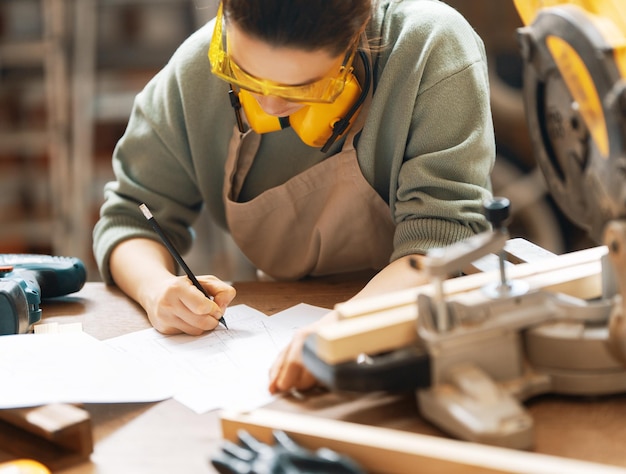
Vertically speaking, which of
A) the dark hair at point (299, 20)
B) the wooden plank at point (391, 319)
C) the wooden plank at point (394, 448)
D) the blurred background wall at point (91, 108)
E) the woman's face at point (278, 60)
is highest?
the dark hair at point (299, 20)

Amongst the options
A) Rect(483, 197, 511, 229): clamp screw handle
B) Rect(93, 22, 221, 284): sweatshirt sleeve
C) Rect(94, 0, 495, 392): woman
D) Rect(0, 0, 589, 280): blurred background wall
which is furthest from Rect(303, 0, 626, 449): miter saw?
Rect(0, 0, 589, 280): blurred background wall

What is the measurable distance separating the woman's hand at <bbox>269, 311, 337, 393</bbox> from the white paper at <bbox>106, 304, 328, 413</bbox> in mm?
19

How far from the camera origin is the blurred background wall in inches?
107

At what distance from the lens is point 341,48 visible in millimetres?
1129

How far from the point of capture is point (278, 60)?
1094 mm

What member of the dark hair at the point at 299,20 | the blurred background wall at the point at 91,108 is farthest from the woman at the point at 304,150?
the blurred background wall at the point at 91,108

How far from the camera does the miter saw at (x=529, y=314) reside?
0.84 meters

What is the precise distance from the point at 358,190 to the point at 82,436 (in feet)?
2.13

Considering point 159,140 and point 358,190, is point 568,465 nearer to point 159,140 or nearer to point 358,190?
point 358,190

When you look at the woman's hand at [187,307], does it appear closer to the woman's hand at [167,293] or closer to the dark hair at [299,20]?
the woman's hand at [167,293]

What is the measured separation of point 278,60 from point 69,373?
1.51ft

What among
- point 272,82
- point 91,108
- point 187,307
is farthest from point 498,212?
point 91,108

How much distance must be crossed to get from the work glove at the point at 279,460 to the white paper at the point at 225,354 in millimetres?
150

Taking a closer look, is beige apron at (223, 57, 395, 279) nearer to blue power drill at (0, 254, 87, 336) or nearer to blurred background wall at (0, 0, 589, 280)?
blue power drill at (0, 254, 87, 336)
